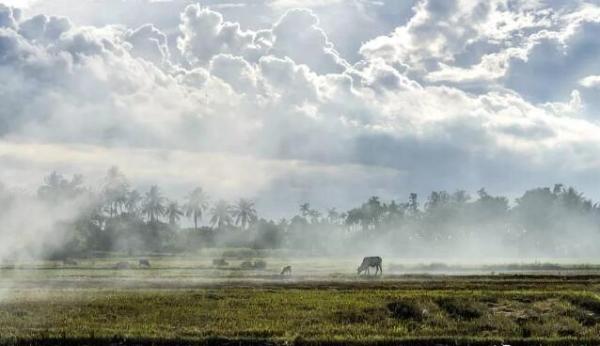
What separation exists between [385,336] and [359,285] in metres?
23.2

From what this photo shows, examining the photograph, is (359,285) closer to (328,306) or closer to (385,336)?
(328,306)

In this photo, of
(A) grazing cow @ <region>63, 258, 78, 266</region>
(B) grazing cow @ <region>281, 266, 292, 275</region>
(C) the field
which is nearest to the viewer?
(C) the field

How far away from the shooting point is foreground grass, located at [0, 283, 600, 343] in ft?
107

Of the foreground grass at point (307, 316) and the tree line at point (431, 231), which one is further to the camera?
the tree line at point (431, 231)

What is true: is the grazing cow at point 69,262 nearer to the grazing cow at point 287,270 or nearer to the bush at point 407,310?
the grazing cow at point 287,270

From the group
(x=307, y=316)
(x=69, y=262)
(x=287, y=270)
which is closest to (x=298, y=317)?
(x=307, y=316)

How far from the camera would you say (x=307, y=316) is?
3691 cm

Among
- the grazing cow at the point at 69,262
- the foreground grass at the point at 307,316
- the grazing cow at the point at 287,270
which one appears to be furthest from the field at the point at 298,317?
the grazing cow at the point at 69,262

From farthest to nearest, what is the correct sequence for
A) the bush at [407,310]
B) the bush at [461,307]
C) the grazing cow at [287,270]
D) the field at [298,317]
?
the grazing cow at [287,270] → the bush at [461,307] → the bush at [407,310] → the field at [298,317]

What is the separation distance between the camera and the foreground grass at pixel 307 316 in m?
32.7

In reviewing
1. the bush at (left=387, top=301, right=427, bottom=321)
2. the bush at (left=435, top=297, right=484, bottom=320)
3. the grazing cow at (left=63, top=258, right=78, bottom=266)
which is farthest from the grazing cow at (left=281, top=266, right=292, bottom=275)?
the bush at (left=387, top=301, right=427, bottom=321)

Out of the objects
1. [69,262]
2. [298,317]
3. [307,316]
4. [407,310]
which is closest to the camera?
[298,317]

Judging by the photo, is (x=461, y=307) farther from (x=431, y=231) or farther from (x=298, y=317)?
(x=431, y=231)

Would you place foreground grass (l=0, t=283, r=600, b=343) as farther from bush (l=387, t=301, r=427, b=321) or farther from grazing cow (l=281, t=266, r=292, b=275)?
grazing cow (l=281, t=266, r=292, b=275)
